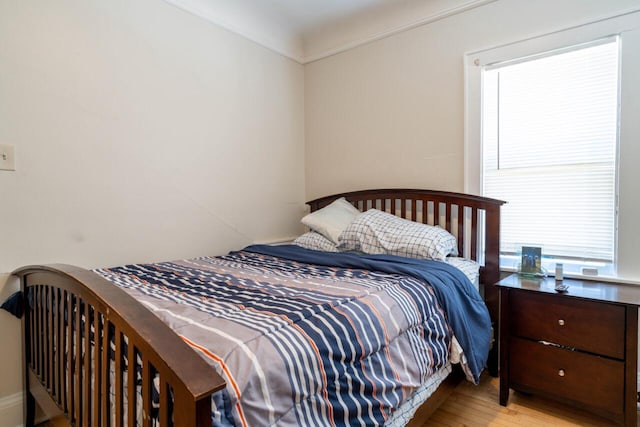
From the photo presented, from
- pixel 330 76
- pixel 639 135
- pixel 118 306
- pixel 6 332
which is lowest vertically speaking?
pixel 6 332

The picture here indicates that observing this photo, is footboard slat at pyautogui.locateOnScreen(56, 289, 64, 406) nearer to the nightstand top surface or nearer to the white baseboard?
the white baseboard

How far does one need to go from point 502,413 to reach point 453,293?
671 mm

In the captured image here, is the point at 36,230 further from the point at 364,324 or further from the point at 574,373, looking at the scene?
the point at 574,373

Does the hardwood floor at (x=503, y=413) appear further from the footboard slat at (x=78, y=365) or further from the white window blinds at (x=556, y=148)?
the footboard slat at (x=78, y=365)

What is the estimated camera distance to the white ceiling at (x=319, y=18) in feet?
8.02

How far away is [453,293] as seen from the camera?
1.65 metres

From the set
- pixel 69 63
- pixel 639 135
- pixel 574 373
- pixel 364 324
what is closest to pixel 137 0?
pixel 69 63

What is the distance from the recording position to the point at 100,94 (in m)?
1.93

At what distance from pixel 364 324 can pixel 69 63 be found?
6.44 ft

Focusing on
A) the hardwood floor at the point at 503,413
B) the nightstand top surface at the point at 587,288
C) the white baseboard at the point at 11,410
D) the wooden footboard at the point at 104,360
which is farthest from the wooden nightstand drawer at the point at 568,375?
the white baseboard at the point at 11,410

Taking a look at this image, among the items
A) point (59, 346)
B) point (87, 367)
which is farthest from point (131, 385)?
point (59, 346)

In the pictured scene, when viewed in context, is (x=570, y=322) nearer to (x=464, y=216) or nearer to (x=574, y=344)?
(x=574, y=344)

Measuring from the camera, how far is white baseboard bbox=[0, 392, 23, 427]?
64.4 inches

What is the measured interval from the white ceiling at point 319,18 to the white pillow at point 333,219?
1350 mm
